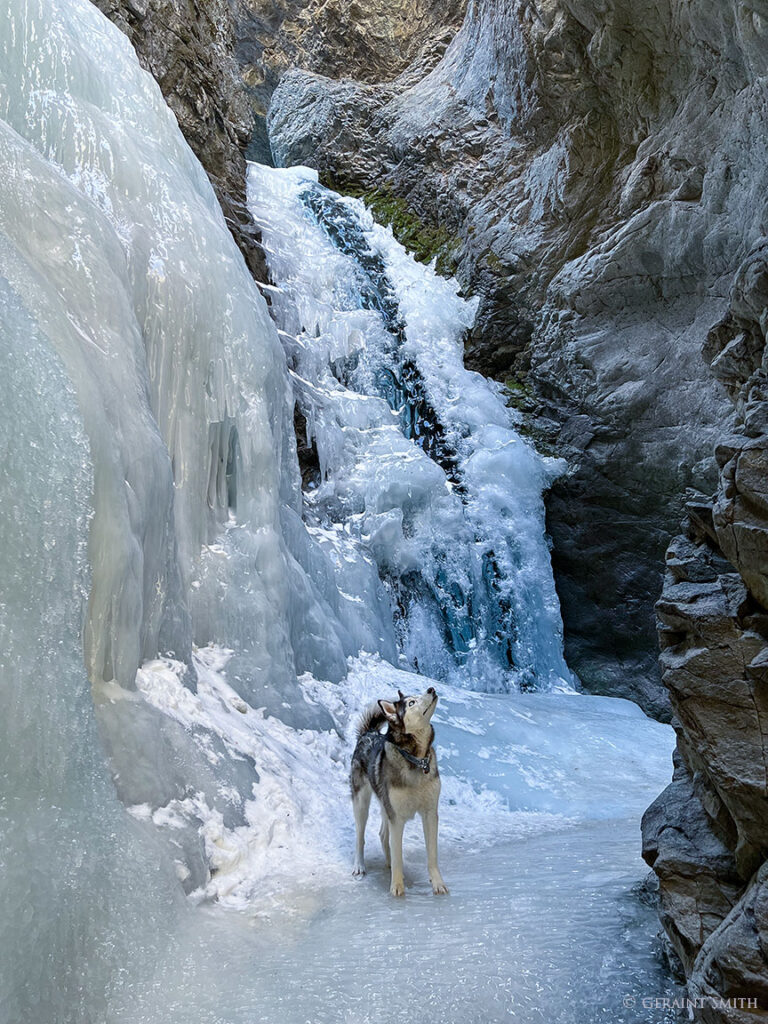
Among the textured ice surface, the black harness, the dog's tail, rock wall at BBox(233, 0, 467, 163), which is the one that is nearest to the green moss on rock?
the textured ice surface

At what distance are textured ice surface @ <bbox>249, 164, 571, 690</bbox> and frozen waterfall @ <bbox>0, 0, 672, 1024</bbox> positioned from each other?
0.05 m

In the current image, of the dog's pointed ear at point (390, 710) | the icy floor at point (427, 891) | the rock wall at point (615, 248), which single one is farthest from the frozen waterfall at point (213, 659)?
the rock wall at point (615, 248)

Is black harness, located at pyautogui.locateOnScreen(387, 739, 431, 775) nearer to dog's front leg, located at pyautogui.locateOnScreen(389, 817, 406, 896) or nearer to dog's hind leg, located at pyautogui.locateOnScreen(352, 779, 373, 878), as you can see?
dog's front leg, located at pyautogui.locateOnScreen(389, 817, 406, 896)

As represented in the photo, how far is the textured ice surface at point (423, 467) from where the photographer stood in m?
10.0

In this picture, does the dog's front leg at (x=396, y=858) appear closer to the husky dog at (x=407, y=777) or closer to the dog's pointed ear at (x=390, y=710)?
the husky dog at (x=407, y=777)

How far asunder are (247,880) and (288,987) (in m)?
1.19

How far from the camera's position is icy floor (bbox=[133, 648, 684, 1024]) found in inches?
104

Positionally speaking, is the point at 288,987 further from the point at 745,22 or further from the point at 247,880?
the point at 745,22

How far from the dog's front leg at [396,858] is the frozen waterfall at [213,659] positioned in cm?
8

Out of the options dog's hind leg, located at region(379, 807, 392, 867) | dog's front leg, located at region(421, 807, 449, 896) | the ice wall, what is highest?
the ice wall

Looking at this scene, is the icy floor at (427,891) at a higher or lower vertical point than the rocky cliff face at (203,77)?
lower

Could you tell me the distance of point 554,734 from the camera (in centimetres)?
738

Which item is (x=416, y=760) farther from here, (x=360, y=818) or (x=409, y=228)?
(x=409, y=228)

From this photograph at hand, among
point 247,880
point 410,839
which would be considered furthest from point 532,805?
point 247,880
